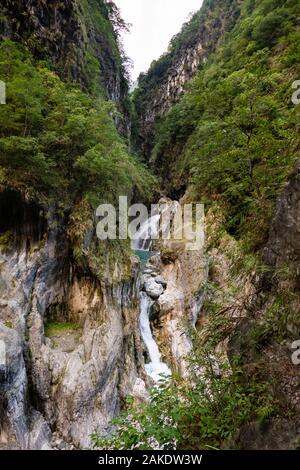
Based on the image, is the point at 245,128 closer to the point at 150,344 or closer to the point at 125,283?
the point at 125,283

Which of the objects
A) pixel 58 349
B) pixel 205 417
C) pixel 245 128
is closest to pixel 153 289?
pixel 58 349

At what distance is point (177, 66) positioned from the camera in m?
50.8

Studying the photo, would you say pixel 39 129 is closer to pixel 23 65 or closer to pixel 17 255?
pixel 23 65

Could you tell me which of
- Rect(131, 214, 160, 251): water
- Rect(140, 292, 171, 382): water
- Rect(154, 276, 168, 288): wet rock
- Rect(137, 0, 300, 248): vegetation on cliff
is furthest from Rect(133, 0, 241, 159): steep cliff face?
Rect(140, 292, 171, 382): water

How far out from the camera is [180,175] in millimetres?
29641

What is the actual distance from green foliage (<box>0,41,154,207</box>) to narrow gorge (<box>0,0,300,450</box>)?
0.06 m

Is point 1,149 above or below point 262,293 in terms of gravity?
above

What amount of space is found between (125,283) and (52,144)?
555 centimetres

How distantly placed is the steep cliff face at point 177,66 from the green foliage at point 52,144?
34263 mm

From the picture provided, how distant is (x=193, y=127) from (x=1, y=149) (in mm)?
24800

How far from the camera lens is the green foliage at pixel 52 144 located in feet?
29.8

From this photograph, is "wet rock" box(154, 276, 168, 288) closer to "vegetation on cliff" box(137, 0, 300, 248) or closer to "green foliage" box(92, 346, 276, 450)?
"vegetation on cliff" box(137, 0, 300, 248)
